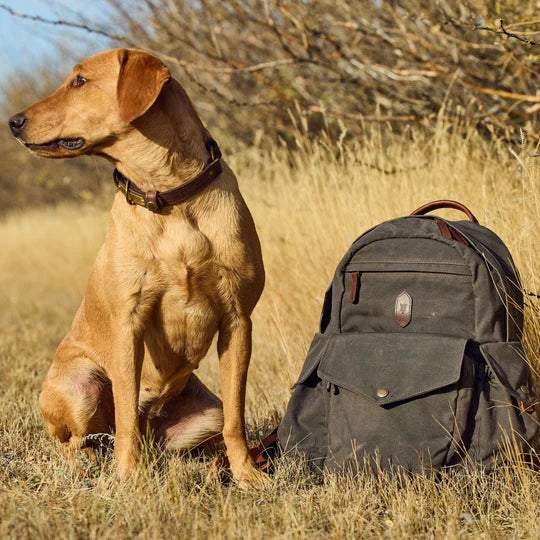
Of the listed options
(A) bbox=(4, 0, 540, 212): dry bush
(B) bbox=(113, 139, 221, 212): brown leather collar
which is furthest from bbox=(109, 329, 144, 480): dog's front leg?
(A) bbox=(4, 0, 540, 212): dry bush

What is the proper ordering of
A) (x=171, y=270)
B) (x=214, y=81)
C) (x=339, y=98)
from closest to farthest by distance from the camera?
(x=171, y=270), (x=339, y=98), (x=214, y=81)

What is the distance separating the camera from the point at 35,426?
12.2 ft

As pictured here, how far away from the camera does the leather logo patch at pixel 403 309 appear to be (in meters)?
2.70

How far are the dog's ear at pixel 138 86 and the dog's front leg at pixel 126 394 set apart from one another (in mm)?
868

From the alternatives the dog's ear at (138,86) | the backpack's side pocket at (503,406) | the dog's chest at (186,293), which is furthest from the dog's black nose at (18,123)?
the backpack's side pocket at (503,406)

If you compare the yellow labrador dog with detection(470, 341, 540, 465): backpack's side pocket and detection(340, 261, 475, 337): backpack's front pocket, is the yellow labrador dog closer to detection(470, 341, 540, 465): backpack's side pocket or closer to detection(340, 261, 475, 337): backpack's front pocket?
detection(340, 261, 475, 337): backpack's front pocket

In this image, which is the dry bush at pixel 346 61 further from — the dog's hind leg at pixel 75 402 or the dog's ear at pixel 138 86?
the dog's hind leg at pixel 75 402

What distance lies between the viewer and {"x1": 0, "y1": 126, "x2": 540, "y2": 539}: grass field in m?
2.36

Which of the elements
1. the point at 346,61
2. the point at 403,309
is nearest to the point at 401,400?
the point at 403,309

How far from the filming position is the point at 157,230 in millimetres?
2854

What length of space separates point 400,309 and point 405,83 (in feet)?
12.1

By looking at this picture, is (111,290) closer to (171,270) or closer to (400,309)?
(171,270)

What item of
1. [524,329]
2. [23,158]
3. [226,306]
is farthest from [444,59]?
[23,158]

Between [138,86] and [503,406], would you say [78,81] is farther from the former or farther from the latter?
[503,406]
